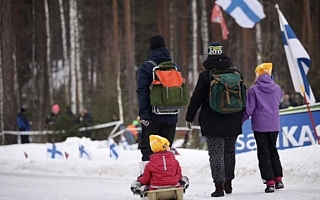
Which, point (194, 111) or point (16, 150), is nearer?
point (194, 111)

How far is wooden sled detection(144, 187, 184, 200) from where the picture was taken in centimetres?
730

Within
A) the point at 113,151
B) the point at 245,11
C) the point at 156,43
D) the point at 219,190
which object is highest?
the point at 245,11

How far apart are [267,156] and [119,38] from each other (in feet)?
105

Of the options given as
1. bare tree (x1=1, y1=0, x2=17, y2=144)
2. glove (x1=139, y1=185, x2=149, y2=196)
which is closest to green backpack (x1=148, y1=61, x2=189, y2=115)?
glove (x1=139, y1=185, x2=149, y2=196)

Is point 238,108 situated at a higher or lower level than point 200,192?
higher

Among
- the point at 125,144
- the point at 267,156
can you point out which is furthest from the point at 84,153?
the point at 267,156

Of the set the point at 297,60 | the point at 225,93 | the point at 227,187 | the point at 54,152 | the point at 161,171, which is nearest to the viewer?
the point at 161,171

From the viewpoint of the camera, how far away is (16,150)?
1820cm

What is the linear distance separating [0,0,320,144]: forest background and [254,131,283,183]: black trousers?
18131 millimetres

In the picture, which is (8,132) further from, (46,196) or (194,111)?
(194,111)

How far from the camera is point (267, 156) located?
338 inches

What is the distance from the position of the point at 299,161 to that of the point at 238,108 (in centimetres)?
311

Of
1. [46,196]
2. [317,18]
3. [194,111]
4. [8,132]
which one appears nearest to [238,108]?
[194,111]

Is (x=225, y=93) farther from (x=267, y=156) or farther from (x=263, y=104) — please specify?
(x=267, y=156)
